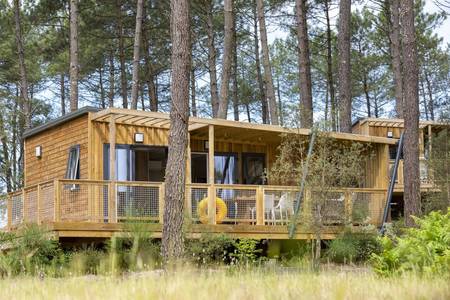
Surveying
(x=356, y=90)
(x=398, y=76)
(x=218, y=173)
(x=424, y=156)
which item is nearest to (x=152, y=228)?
(x=218, y=173)

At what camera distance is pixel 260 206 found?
56.9 feet

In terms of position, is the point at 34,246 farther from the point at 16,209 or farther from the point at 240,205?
the point at 240,205

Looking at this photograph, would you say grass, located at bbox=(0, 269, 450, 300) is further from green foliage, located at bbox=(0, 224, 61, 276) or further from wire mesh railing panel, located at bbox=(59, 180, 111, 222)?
wire mesh railing panel, located at bbox=(59, 180, 111, 222)

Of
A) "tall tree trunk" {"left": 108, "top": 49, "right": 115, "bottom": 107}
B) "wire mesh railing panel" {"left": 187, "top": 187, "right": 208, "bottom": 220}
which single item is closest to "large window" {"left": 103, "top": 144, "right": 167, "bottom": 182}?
"wire mesh railing panel" {"left": 187, "top": 187, "right": 208, "bottom": 220}

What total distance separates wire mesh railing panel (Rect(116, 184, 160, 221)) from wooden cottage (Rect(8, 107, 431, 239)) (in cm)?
2

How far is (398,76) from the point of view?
29.3 metres

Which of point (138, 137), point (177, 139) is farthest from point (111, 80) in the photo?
point (177, 139)

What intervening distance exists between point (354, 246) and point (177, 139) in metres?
5.88

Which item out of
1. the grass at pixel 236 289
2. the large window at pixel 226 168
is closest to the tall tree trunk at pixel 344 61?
the large window at pixel 226 168

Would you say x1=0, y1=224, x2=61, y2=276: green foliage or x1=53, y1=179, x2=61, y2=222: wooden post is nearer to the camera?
x1=0, y1=224, x2=61, y2=276: green foliage

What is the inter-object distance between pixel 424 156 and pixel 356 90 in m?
14.6

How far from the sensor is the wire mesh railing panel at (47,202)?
16.0 meters

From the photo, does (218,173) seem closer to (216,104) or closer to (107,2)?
(216,104)

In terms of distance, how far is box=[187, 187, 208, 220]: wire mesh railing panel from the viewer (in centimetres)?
1672
